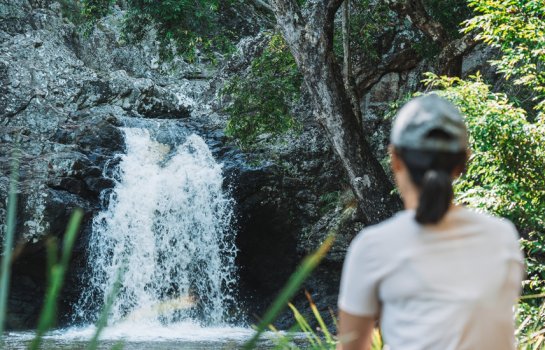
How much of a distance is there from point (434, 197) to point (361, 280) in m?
0.21

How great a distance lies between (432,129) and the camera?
147cm

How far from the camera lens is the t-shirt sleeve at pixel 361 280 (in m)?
1.44

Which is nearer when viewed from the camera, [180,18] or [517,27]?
[517,27]

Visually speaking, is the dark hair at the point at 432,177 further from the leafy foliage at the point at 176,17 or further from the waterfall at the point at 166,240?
the waterfall at the point at 166,240

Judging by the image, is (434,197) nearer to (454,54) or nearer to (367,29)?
(454,54)

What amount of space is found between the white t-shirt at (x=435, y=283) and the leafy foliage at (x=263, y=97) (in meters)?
11.8

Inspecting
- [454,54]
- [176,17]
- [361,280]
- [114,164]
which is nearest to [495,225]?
[361,280]

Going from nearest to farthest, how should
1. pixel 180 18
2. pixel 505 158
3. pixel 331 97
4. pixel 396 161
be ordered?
pixel 396 161 → pixel 505 158 → pixel 331 97 → pixel 180 18

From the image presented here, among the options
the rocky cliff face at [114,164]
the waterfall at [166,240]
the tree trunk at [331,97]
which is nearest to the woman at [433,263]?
the tree trunk at [331,97]

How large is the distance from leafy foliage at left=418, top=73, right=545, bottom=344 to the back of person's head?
6484 mm

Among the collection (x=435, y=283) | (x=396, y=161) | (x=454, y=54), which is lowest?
(x=435, y=283)

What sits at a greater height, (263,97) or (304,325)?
(263,97)

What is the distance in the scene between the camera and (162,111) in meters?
19.7

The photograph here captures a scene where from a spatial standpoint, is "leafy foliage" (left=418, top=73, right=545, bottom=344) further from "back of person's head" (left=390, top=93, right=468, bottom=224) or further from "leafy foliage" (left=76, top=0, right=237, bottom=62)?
"back of person's head" (left=390, top=93, right=468, bottom=224)
